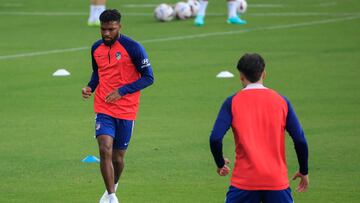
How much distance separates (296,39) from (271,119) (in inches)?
855

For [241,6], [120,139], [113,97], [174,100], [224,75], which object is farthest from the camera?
[241,6]

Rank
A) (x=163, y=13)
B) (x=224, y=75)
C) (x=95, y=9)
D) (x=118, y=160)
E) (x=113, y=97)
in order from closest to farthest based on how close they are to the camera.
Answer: (x=113, y=97)
(x=118, y=160)
(x=224, y=75)
(x=95, y=9)
(x=163, y=13)

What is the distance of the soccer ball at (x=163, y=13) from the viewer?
35031 mm

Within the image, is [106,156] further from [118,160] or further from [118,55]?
[118,55]

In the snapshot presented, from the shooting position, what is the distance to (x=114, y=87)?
11.6 meters

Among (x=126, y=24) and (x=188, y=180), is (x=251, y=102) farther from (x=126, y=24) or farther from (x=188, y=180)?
(x=126, y=24)

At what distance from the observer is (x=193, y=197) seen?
485 inches

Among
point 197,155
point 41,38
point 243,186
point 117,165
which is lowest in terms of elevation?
point 41,38

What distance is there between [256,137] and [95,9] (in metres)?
25.2

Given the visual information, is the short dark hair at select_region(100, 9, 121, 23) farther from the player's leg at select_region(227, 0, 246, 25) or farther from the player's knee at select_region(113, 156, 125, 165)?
the player's leg at select_region(227, 0, 246, 25)

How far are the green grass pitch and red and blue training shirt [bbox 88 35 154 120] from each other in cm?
124

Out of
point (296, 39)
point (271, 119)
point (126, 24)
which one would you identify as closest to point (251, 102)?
point (271, 119)

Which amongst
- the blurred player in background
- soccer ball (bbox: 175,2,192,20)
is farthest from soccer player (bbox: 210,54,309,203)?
soccer ball (bbox: 175,2,192,20)

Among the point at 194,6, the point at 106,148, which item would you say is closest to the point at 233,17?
the point at 194,6
